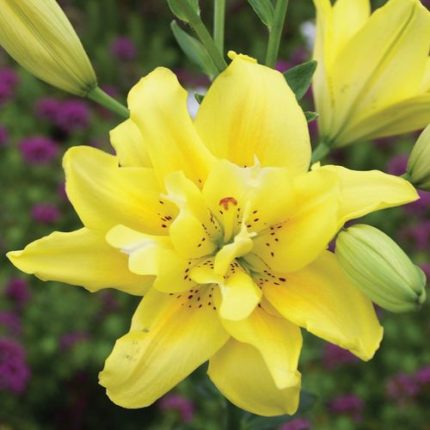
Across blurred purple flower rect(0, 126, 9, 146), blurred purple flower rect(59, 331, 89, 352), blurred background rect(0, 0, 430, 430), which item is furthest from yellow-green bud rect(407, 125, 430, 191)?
blurred purple flower rect(0, 126, 9, 146)

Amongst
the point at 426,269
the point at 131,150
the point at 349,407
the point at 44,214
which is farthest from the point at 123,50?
the point at 131,150

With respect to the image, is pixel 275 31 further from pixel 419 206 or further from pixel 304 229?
pixel 419 206

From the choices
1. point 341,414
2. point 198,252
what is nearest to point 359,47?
point 198,252

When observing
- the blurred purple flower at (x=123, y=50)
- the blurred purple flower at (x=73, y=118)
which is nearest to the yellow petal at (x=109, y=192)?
the blurred purple flower at (x=73, y=118)

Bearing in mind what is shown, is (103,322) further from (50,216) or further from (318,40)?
(318,40)

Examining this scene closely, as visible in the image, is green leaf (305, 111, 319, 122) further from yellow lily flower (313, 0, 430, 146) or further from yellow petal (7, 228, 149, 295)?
yellow petal (7, 228, 149, 295)
